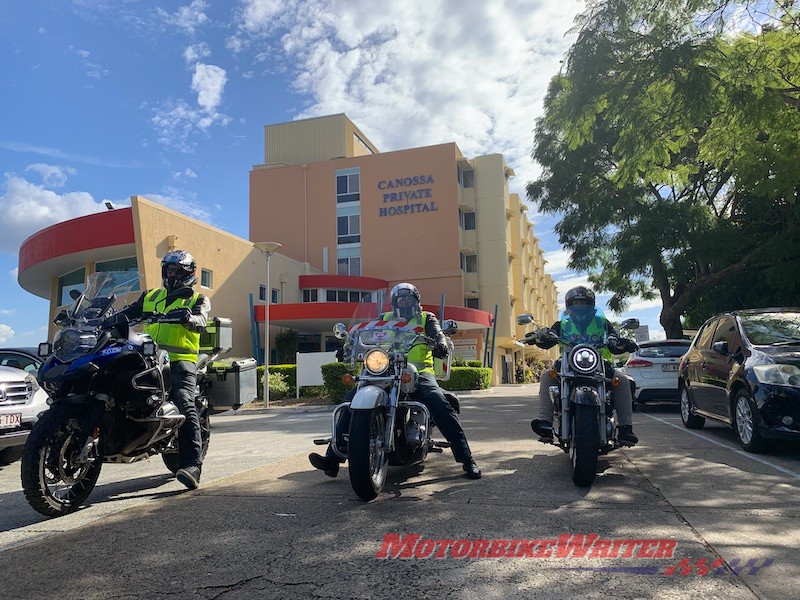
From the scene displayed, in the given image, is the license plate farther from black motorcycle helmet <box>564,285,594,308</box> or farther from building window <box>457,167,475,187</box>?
building window <box>457,167,475,187</box>

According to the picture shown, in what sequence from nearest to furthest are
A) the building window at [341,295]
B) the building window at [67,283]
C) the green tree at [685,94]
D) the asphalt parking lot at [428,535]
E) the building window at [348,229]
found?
the asphalt parking lot at [428,535]
the green tree at [685,94]
the building window at [67,283]
the building window at [341,295]
the building window at [348,229]

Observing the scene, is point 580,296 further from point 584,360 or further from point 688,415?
point 688,415

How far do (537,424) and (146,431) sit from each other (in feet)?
11.2

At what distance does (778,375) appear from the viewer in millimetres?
6336

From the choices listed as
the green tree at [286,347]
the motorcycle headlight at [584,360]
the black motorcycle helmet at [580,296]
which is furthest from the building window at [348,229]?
the motorcycle headlight at [584,360]

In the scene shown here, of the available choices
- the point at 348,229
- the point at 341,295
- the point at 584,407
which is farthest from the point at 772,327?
the point at 348,229

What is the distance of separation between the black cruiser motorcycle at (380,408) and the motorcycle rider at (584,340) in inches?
37.8

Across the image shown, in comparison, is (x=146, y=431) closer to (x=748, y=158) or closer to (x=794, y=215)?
(x=748, y=158)

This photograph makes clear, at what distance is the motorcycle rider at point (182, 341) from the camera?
4.94 meters

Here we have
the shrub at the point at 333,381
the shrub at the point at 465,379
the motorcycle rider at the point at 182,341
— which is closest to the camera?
the motorcycle rider at the point at 182,341

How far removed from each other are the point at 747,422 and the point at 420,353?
405 cm

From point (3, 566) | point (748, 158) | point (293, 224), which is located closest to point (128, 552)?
point (3, 566)

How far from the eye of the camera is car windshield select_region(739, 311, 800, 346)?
705 centimetres

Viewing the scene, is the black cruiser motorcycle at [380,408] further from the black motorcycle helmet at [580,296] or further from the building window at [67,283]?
the building window at [67,283]
